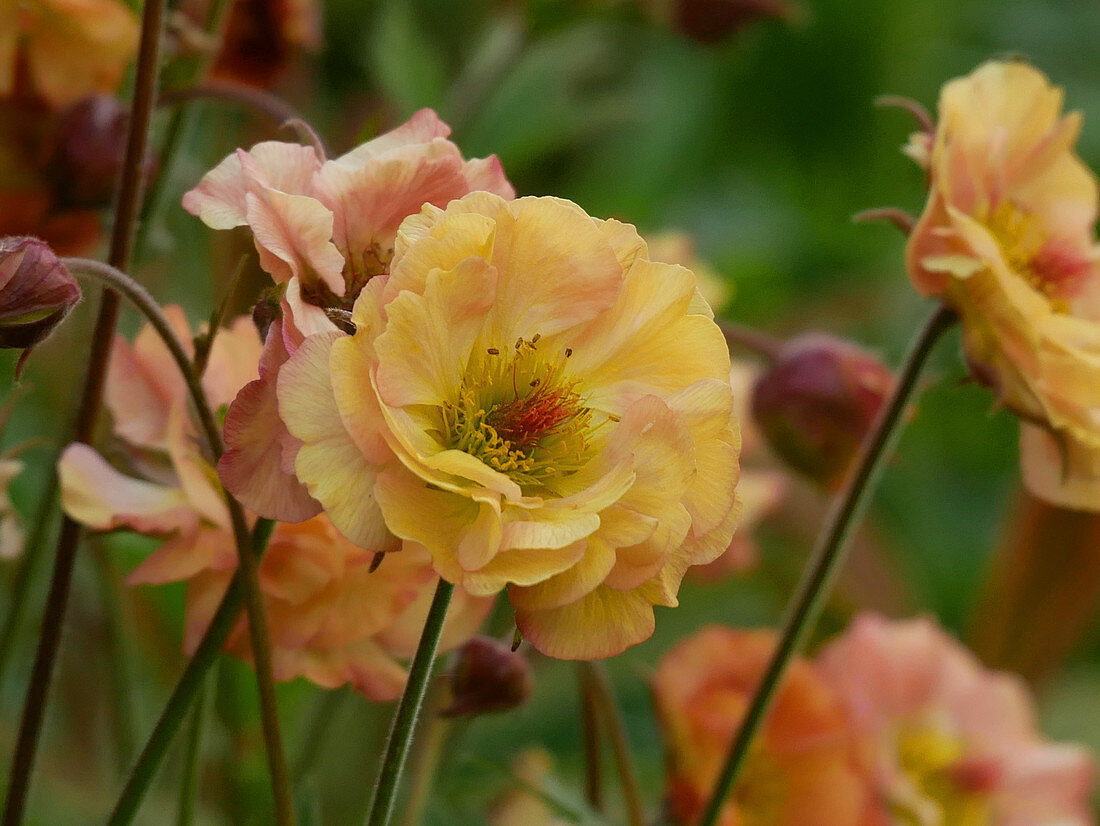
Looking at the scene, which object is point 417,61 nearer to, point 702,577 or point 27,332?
point 702,577

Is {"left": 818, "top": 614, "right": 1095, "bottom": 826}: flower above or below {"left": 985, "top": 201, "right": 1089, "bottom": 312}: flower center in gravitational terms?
below

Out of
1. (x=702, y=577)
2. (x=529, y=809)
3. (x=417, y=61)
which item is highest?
(x=417, y=61)

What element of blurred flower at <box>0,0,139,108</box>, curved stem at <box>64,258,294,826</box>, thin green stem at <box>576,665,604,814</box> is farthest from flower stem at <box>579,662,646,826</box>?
blurred flower at <box>0,0,139,108</box>

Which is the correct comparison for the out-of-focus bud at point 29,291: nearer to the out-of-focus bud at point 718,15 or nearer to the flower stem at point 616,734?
the flower stem at point 616,734

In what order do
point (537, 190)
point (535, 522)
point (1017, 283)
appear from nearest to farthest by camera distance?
1. point (535, 522)
2. point (1017, 283)
3. point (537, 190)

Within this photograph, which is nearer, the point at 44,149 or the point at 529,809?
the point at 44,149

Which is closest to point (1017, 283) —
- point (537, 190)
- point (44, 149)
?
point (44, 149)

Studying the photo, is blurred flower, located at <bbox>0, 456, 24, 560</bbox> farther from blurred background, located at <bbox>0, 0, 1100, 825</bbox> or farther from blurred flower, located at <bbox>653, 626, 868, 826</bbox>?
blurred flower, located at <bbox>653, 626, 868, 826</bbox>
